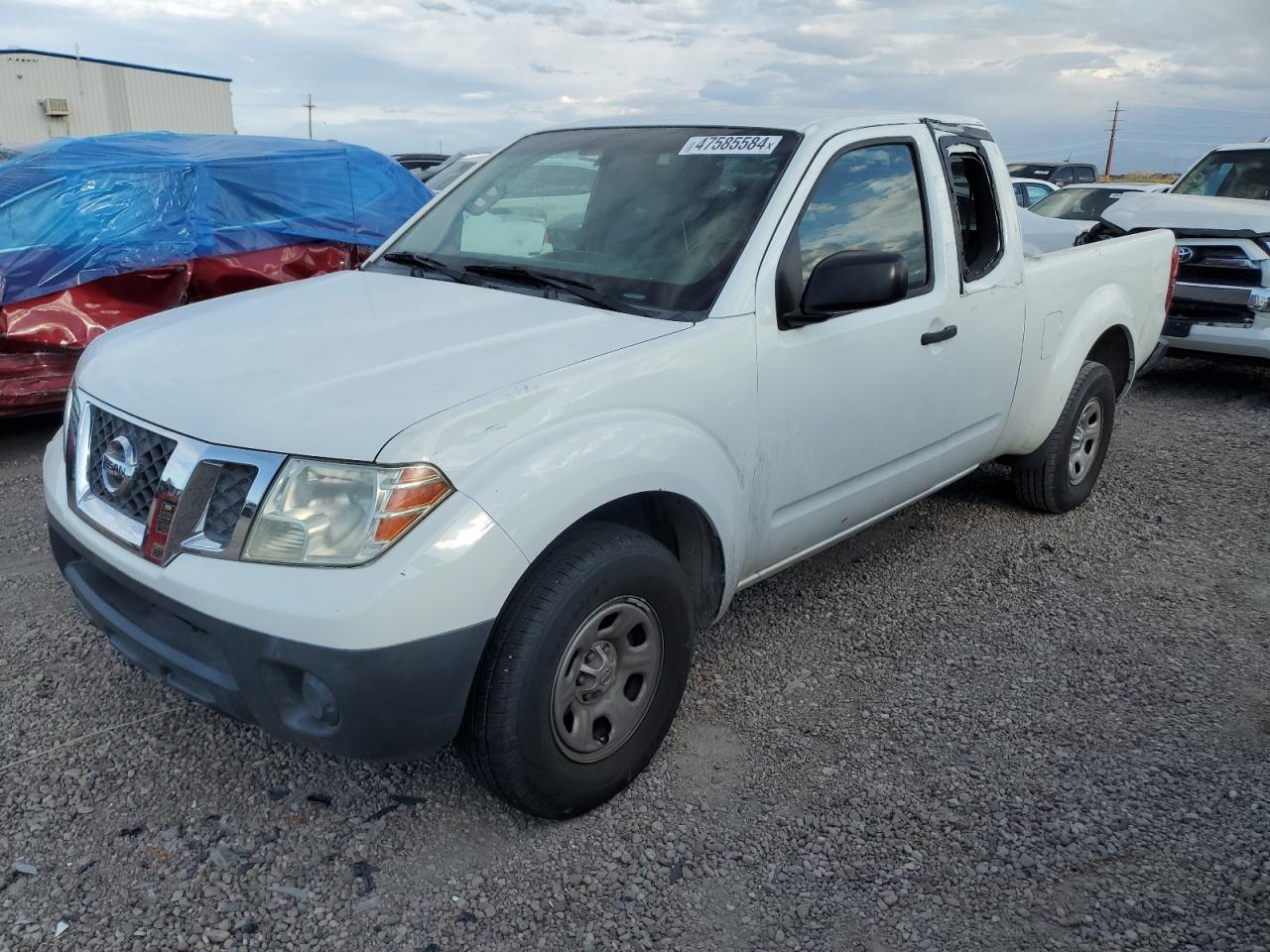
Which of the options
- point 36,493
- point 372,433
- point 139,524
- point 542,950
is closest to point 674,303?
point 372,433

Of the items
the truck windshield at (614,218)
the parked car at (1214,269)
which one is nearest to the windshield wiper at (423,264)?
the truck windshield at (614,218)

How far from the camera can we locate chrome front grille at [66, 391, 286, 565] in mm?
2307

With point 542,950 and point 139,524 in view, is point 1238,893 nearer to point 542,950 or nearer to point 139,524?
point 542,950

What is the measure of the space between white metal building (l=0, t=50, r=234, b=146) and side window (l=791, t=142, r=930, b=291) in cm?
3536

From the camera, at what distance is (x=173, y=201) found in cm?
620

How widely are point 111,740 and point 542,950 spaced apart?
1560mm

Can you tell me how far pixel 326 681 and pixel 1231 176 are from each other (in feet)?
31.1

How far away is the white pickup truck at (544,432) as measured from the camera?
7.41 ft

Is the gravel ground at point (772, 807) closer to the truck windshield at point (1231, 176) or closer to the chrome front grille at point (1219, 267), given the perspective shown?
the chrome front grille at point (1219, 267)

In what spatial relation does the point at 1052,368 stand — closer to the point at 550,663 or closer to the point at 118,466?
the point at 550,663

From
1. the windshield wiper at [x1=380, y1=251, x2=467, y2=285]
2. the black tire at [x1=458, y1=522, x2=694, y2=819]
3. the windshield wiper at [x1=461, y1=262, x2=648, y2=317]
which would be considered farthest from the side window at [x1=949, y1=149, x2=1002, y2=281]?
the black tire at [x1=458, y1=522, x2=694, y2=819]

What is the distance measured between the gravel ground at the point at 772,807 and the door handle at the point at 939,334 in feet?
3.56

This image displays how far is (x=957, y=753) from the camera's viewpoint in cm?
309

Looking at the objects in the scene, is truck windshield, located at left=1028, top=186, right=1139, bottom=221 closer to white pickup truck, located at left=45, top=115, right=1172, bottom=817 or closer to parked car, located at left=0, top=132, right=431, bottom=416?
parked car, located at left=0, top=132, right=431, bottom=416
